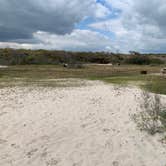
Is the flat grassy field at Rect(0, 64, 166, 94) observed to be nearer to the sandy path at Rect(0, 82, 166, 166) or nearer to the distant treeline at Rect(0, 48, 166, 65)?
the sandy path at Rect(0, 82, 166, 166)

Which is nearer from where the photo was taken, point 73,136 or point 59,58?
point 73,136

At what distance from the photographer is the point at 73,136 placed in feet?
19.2

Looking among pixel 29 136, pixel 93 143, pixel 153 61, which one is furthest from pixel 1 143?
pixel 153 61

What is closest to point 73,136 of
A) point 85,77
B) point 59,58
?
point 85,77

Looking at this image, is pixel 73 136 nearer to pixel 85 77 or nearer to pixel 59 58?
pixel 85 77

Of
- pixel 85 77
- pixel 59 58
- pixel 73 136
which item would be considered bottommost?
pixel 85 77

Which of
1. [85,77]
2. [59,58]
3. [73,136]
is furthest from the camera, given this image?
[59,58]

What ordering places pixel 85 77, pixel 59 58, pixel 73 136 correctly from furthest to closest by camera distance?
pixel 59 58, pixel 85 77, pixel 73 136

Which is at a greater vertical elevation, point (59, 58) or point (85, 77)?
point (59, 58)

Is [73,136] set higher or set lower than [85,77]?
higher

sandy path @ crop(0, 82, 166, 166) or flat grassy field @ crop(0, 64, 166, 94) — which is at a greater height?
sandy path @ crop(0, 82, 166, 166)

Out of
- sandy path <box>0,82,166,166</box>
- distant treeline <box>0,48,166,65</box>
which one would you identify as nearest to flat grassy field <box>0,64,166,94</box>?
sandy path <box>0,82,166,166</box>

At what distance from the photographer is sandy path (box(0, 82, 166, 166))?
4.81 m

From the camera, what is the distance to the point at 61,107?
8414mm
